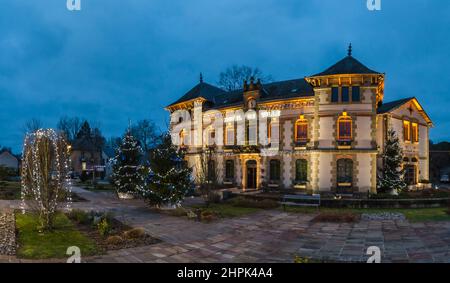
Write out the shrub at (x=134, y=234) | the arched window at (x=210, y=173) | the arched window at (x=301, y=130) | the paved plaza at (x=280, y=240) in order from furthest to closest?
1. the arched window at (x=301, y=130)
2. the arched window at (x=210, y=173)
3. the shrub at (x=134, y=234)
4. the paved plaza at (x=280, y=240)

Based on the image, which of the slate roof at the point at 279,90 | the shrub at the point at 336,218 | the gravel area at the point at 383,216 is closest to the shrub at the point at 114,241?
the shrub at the point at 336,218

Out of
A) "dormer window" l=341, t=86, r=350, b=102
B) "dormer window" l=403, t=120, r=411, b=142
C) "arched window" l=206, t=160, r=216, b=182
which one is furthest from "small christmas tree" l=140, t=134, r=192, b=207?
"dormer window" l=403, t=120, r=411, b=142

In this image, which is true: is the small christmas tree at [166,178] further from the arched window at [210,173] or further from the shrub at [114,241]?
the shrub at [114,241]

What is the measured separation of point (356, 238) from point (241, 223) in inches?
208

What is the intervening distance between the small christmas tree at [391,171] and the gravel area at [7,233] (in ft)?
80.2

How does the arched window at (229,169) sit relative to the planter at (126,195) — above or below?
above

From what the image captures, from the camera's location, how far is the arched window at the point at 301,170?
1054 inches

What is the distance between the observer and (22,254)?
907 centimetres

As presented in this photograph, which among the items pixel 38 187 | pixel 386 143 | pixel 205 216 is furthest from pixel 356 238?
pixel 386 143

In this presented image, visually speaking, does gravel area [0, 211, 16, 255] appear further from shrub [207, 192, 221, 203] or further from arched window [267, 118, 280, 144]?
arched window [267, 118, 280, 144]

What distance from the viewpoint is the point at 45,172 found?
12.5 metres

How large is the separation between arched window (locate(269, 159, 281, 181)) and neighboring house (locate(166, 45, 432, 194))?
9 cm

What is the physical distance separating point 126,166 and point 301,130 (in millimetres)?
14841

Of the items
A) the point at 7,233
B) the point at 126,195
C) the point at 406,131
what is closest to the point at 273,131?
the point at 406,131
